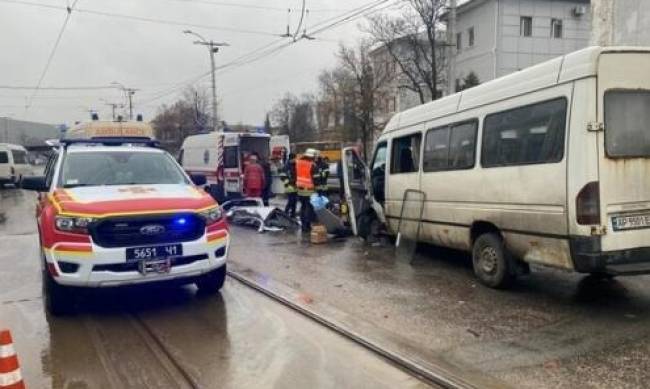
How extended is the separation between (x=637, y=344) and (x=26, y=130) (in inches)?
3496

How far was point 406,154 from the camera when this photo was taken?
30.7 ft

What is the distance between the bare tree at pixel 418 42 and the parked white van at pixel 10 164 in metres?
23.3

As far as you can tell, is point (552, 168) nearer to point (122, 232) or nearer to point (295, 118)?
point (122, 232)

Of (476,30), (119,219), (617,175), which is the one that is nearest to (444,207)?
(617,175)

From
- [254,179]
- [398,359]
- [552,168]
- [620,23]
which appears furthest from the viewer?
[254,179]

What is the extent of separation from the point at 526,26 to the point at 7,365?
125ft

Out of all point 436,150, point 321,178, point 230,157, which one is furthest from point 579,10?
point 436,150

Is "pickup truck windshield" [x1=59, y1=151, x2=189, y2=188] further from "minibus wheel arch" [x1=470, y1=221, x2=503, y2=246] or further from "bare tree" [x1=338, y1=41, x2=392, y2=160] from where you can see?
"bare tree" [x1=338, y1=41, x2=392, y2=160]

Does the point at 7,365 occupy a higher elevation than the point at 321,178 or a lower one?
lower

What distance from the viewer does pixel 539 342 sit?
5031 mm

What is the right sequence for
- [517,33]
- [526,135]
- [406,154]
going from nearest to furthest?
[526,135] < [406,154] < [517,33]

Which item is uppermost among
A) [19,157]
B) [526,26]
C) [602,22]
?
[526,26]

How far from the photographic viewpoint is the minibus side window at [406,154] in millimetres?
8984

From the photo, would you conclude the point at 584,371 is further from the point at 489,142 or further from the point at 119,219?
the point at 119,219
